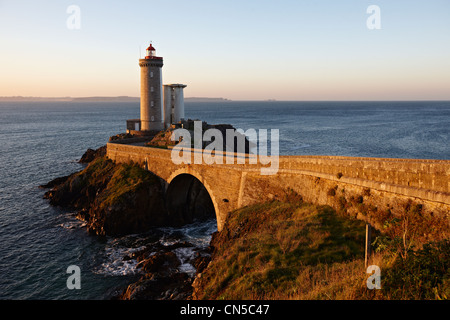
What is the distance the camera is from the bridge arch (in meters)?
27.2

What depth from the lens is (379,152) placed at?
48.6m

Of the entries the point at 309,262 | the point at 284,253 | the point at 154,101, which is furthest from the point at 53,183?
the point at 309,262

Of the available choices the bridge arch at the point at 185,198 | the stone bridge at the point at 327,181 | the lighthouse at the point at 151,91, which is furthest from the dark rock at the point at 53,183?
the bridge arch at the point at 185,198

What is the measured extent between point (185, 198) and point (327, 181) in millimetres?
16526

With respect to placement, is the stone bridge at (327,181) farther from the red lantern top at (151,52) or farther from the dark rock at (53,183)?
the dark rock at (53,183)

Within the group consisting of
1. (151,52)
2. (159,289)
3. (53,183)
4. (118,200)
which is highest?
(151,52)

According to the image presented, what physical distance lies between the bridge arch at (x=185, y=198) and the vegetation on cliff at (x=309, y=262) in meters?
9.65

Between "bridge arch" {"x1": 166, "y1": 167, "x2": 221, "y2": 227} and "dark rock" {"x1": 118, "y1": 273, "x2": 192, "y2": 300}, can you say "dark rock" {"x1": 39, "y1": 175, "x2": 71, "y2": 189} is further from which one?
"dark rock" {"x1": 118, "y1": 273, "x2": 192, "y2": 300}

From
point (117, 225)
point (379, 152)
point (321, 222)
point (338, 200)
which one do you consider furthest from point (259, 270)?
point (379, 152)

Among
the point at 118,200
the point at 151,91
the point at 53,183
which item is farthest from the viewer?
the point at 151,91

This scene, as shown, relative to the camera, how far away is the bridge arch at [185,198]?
27.2 metres

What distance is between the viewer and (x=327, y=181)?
16000 millimetres

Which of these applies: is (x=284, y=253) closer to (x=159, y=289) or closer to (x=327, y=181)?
(x=327, y=181)

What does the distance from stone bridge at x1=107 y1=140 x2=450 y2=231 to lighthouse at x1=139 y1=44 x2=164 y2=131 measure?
40.3ft
